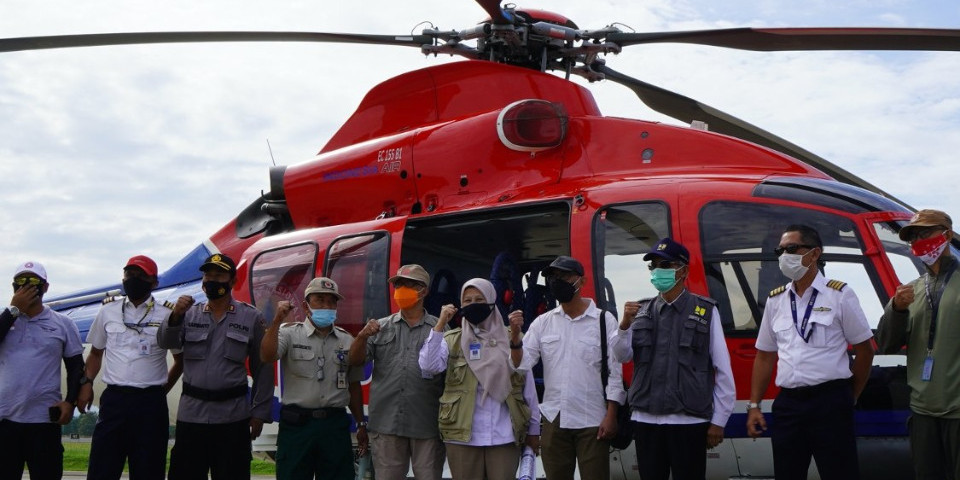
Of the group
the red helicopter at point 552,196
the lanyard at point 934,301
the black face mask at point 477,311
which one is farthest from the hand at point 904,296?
the black face mask at point 477,311

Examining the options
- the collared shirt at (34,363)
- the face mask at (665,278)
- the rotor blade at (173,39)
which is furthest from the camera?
the rotor blade at (173,39)

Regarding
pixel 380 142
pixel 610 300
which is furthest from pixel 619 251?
pixel 380 142

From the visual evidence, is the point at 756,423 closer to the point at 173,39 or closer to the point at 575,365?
the point at 575,365

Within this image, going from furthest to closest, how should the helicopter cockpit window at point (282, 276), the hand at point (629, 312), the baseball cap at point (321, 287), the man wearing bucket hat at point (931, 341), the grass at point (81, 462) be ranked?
the grass at point (81, 462)
the helicopter cockpit window at point (282, 276)
the baseball cap at point (321, 287)
the hand at point (629, 312)
the man wearing bucket hat at point (931, 341)

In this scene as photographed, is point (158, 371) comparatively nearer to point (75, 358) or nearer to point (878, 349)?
point (75, 358)

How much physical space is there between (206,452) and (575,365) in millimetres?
2469

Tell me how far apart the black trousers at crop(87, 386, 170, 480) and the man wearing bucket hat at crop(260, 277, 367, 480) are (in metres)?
0.90

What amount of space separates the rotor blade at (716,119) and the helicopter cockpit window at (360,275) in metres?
3.05

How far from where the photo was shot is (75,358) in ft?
22.0

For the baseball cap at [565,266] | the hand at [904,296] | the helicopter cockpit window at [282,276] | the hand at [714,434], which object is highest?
the helicopter cockpit window at [282,276]

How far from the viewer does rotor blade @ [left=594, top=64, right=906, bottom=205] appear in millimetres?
8133

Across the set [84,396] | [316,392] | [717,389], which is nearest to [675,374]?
[717,389]

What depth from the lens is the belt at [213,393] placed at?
5953 millimetres

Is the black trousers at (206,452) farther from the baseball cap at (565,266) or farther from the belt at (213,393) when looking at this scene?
the baseball cap at (565,266)
